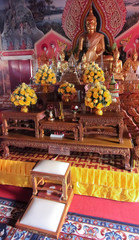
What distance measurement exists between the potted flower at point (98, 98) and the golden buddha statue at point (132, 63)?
11.6ft

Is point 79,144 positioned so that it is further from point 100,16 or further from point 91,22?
point 100,16

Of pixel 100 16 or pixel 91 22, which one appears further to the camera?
pixel 100 16

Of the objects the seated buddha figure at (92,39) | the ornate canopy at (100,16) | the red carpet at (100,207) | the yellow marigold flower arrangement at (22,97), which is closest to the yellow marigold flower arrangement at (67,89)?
the yellow marigold flower arrangement at (22,97)

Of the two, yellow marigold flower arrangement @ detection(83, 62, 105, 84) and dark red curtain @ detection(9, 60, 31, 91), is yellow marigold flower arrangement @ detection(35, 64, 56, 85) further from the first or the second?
dark red curtain @ detection(9, 60, 31, 91)

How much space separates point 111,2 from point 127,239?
631cm

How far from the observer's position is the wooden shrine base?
2.26 meters

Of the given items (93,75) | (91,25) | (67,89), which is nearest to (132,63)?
(91,25)

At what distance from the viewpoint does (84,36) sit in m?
5.54

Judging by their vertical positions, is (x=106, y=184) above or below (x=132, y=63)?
below

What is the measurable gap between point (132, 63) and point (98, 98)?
152 inches

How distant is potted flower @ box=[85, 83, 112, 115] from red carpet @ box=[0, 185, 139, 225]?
3.67 ft

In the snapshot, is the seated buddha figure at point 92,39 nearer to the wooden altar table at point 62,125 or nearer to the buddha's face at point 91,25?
the buddha's face at point 91,25

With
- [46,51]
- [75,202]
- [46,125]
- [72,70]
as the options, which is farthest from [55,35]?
[75,202]

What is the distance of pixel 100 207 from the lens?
6.81 ft
